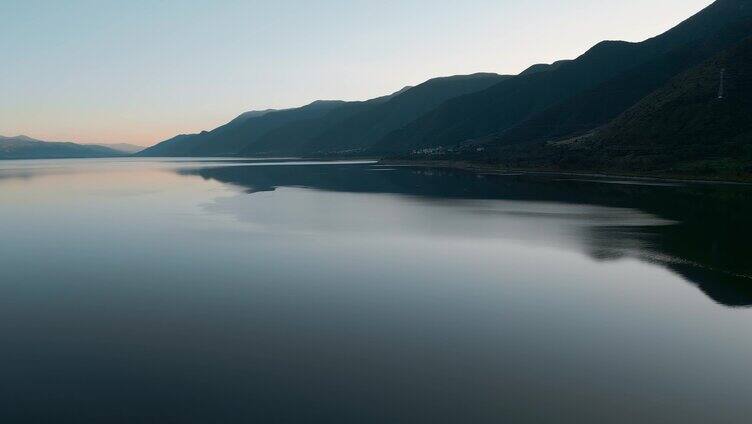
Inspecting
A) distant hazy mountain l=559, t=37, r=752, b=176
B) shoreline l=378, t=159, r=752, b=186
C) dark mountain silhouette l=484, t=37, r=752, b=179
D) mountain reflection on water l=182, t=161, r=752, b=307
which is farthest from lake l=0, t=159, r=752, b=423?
distant hazy mountain l=559, t=37, r=752, b=176

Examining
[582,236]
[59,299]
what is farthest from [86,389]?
[582,236]

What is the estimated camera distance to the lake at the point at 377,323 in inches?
497

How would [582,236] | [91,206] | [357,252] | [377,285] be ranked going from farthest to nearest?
[91,206] < [582,236] < [357,252] < [377,285]

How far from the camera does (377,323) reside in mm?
18156

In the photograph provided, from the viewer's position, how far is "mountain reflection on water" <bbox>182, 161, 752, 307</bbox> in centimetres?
2617

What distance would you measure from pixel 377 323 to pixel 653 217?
32.9m

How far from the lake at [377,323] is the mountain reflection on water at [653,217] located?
29cm

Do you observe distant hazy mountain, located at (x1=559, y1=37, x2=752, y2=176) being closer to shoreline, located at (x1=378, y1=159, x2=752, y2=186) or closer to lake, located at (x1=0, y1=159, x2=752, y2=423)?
shoreline, located at (x1=378, y1=159, x2=752, y2=186)

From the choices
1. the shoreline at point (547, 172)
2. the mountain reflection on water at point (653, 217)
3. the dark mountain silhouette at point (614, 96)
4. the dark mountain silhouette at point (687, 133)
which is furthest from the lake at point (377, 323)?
the dark mountain silhouette at point (614, 96)

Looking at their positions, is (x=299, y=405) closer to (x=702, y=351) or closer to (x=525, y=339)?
(x=525, y=339)

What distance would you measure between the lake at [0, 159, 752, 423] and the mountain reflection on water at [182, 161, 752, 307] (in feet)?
0.95

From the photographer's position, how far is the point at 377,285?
23.1 metres

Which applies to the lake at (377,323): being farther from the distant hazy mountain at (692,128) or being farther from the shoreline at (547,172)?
the distant hazy mountain at (692,128)

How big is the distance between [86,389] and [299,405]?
17.1 feet
